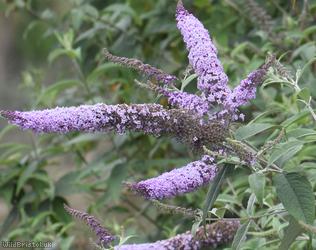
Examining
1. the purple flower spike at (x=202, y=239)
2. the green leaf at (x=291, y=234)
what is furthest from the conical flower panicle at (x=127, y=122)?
the purple flower spike at (x=202, y=239)

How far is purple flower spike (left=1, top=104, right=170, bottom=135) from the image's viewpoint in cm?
167

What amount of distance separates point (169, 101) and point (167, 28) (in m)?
2.17

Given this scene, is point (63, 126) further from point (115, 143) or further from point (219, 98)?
point (115, 143)

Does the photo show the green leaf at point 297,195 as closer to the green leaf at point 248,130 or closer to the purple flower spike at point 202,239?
the green leaf at point 248,130

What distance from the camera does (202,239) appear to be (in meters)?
2.06

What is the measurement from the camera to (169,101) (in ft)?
5.88

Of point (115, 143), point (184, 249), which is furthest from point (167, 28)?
point (184, 249)

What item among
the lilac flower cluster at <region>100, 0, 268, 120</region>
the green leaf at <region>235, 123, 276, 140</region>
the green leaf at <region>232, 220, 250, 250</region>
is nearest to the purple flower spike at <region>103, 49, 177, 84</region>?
the lilac flower cluster at <region>100, 0, 268, 120</region>

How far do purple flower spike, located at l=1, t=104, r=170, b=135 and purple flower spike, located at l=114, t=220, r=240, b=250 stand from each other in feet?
1.44

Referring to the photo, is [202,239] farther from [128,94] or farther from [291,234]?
[128,94]

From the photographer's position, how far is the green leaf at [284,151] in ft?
5.74

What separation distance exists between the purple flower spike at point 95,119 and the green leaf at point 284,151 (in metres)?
0.29

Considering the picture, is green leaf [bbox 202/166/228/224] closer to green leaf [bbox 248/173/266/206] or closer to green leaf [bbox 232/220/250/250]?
green leaf [bbox 248/173/266/206]

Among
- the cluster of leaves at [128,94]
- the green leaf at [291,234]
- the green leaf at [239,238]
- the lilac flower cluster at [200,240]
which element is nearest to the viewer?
the green leaf at [291,234]
